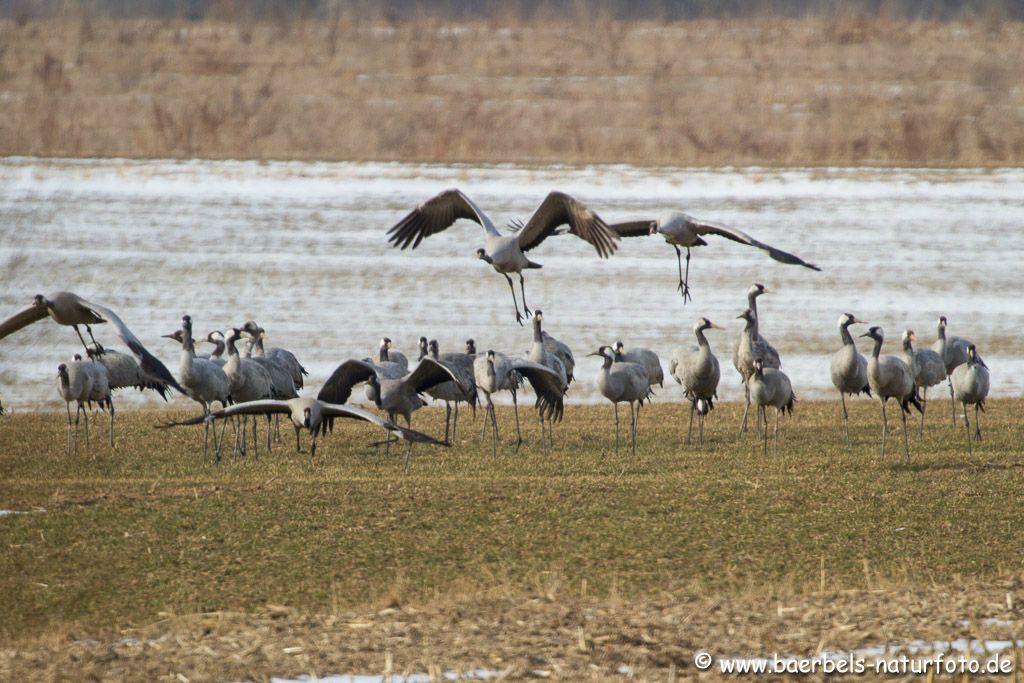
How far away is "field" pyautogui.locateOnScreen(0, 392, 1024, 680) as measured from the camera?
25.8 ft

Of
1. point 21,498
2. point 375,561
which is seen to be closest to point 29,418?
point 21,498

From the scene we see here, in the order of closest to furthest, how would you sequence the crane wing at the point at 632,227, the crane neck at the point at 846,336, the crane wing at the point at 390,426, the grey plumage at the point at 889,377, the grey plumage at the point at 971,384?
the crane wing at the point at 390,426 < the crane wing at the point at 632,227 < the grey plumage at the point at 889,377 < the grey plumage at the point at 971,384 < the crane neck at the point at 846,336

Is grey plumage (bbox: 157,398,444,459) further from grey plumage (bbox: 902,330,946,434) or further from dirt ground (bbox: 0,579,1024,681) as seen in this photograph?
grey plumage (bbox: 902,330,946,434)

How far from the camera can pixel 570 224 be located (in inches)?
488

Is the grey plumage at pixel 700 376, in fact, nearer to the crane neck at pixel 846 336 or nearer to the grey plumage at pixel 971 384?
the crane neck at pixel 846 336

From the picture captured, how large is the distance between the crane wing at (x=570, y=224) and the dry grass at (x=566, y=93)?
20339 mm

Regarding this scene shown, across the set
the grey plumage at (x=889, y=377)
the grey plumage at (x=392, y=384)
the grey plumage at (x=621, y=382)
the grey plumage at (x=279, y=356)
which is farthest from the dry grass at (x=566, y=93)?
the grey plumage at (x=889, y=377)

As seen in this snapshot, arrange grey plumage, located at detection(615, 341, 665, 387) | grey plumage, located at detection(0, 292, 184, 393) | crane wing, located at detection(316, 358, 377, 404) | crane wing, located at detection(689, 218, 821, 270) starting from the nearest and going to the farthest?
grey plumage, located at detection(0, 292, 184, 393)
crane wing, located at detection(689, 218, 821, 270)
crane wing, located at detection(316, 358, 377, 404)
grey plumage, located at detection(615, 341, 665, 387)

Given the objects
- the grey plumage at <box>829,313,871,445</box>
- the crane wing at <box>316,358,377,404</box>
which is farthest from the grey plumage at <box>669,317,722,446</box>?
the crane wing at <box>316,358,377,404</box>

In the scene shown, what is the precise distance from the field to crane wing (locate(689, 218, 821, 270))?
6.96ft

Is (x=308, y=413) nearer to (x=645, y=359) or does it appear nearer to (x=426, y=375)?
(x=426, y=375)

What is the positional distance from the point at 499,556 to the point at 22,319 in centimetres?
394

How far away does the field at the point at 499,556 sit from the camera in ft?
25.8

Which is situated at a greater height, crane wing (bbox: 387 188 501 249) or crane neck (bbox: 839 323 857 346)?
crane wing (bbox: 387 188 501 249)
